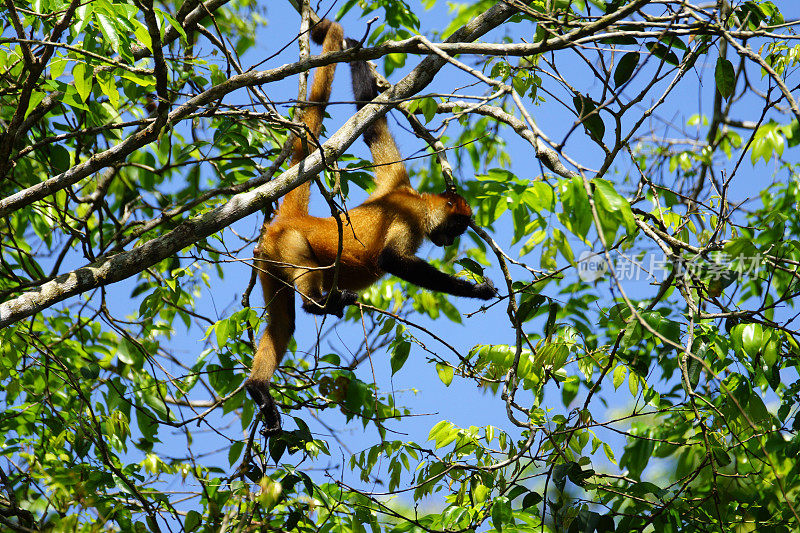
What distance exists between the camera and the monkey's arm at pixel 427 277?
19.2ft

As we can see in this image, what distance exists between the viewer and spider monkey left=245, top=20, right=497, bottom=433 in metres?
5.31

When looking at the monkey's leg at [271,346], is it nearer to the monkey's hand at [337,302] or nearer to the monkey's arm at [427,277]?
the monkey's hand at [337,302]

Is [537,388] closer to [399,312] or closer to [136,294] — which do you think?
[399,312]

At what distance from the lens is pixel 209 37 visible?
17.0 feet

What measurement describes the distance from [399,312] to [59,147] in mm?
3518

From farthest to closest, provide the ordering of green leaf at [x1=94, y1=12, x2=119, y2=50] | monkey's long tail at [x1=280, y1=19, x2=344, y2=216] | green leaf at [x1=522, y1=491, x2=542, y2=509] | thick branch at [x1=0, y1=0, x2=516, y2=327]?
monkey's long tail at [x1=280, y1=19, x2=344, y2=216]
thick branch at [x1=0, y1=0, x2=516, y2=327]
green leaf at [x1=522, y1=491, x2=542, y2=509]
green leaf at [x1=94, y1=12, x2=119, y2=50]

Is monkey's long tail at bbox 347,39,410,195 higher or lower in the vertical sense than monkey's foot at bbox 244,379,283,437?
higher

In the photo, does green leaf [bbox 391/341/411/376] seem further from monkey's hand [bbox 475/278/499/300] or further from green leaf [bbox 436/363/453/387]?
monkey's hand [bbox 475/278/499/300]

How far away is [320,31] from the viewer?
579cm

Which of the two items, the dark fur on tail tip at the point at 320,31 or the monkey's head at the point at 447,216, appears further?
the monkey's head at the point at 447,216

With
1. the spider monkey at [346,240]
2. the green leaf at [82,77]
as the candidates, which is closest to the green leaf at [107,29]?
the green leaf at [82,77]

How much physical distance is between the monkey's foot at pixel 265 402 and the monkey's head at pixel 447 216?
7.66ft

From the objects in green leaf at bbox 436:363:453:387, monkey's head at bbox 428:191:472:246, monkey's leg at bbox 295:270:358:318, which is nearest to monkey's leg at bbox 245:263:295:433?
monkey's leg at bbox 295:270:358:318

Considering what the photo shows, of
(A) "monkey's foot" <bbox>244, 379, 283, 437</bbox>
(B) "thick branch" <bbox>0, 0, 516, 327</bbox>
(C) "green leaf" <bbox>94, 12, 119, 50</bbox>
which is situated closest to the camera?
(C) "green leaf" <bbox>94, 12, 119, 50</bbox>
